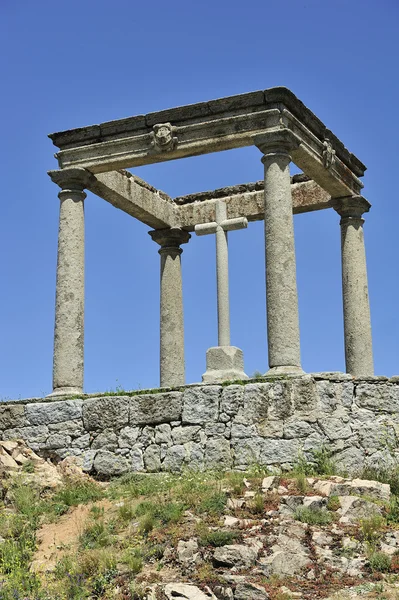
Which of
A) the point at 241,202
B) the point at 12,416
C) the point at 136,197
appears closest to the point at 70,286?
the point at 12,416

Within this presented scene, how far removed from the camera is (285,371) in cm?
1764

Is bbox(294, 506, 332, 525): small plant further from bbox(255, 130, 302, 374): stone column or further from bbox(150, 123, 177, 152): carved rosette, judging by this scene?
bbox(150, 123, 177, 152): carved rosette

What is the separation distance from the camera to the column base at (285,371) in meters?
17.5

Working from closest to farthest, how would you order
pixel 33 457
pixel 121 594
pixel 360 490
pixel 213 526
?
pixel 121 594, pixel 213 526, pixel 360 490, pixel 33 457

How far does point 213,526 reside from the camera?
14.0 m

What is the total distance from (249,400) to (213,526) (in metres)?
3.50

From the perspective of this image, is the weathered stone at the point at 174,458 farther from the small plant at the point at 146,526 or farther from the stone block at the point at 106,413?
the small plant at the point at 146,526

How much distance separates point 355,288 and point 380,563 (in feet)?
33.8

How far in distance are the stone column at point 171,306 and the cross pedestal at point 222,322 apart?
179 inches

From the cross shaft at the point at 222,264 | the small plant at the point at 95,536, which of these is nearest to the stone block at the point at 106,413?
the cross shaft at the point at 222,264

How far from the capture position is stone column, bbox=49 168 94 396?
64.4 ft

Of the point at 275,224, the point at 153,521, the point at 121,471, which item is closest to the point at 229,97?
the point at 275,224

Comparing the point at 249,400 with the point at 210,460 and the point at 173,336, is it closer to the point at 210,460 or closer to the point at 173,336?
the point at 210,460

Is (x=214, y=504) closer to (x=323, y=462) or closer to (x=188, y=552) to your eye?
(x=188, y=552)
